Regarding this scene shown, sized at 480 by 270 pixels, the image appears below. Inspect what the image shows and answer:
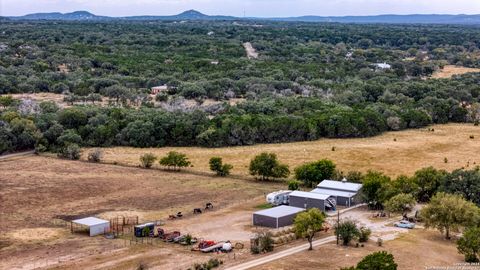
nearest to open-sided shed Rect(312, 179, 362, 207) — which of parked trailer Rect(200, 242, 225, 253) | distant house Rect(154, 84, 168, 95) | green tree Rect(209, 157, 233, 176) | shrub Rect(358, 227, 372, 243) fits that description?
shrub Rect(358, 227, 372, 243)

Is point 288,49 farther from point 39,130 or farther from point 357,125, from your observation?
point 39,130

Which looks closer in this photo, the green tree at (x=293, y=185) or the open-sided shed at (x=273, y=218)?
the open-sided shed at (x=273, y=218)

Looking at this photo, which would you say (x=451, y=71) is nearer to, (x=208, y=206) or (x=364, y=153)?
(x=364, y=153)

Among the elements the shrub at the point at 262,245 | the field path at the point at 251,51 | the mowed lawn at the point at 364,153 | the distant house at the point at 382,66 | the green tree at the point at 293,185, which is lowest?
the mowed lawn at the point at 364,153

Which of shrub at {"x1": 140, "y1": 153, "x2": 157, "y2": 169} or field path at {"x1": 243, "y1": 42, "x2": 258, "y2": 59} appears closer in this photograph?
shrub at {"x1": 140, "y1": 153, "x2": 157, "y2": 169}

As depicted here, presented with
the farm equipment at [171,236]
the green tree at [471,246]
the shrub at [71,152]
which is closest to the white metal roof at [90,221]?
the farm equipment at [171,236]

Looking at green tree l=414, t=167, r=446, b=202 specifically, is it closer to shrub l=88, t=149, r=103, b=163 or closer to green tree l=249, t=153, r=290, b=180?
green tree l=249, t=153, r=290, b=180

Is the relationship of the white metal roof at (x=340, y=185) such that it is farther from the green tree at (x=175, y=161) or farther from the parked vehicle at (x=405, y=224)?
the green tree at (x=175, y=161)
